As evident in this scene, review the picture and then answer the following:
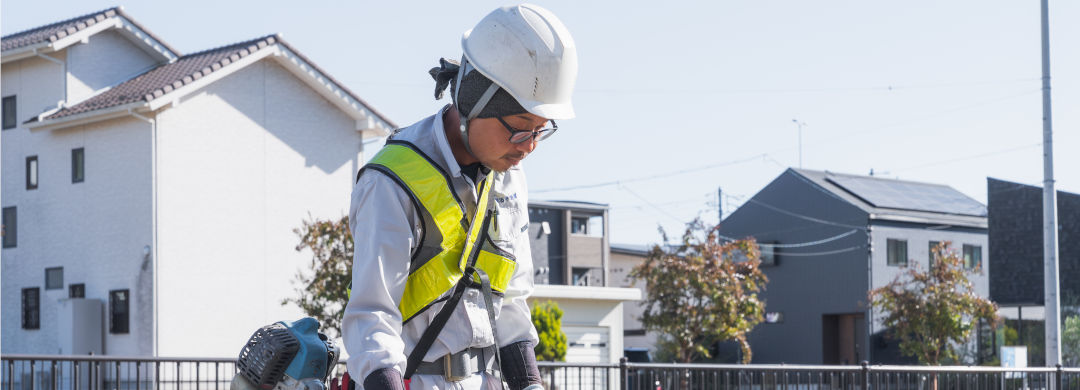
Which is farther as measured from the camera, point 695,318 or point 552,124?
point 695,318

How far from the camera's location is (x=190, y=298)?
95.7 ft

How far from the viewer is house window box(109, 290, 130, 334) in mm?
28672

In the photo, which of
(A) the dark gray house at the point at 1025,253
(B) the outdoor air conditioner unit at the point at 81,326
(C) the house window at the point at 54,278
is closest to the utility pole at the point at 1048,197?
(B) the outdoor air conditioner unit at the point at 81,326

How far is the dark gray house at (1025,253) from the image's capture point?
138ft

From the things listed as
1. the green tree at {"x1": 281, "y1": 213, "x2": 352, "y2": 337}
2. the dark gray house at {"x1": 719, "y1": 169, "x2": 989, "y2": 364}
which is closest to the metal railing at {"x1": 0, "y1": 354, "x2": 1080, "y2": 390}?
the green tree at {"x1": 281, "y1": 213, "x2": 352, "y2": 337}

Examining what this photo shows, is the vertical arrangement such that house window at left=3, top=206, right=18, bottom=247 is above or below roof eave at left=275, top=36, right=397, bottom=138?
below

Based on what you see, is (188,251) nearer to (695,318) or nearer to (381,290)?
(695,318)

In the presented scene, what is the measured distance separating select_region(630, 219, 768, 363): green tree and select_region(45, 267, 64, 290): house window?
15.4 meters

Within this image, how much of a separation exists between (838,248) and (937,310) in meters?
14.7

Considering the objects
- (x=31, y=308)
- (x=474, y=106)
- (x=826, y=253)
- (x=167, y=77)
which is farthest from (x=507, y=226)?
(x=826, y=253)

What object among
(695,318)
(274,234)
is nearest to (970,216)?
(695,318)

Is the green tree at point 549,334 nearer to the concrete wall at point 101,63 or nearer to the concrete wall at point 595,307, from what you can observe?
the concrete wall at point 595,307

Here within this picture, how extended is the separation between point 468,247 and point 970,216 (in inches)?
2046

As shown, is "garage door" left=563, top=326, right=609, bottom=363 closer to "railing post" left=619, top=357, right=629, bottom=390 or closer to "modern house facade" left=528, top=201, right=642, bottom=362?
"modern house facade" left=528, top=201, right=642, bottom=362
